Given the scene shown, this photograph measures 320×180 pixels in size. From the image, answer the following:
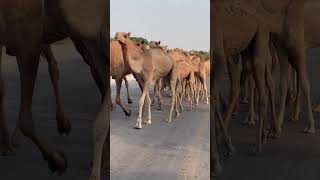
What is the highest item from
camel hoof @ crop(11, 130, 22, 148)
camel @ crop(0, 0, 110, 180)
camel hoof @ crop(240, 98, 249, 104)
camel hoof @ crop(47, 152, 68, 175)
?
camel @ crop(0, 0, 110, 180)

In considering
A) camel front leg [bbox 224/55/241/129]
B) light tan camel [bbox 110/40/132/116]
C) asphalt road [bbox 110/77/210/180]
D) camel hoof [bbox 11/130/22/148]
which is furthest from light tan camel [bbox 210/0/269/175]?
light tan camel [bbox 110/40/132/116]

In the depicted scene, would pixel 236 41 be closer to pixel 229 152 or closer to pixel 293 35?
pixel 293 35

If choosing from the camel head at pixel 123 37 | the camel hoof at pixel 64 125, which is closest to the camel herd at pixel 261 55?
the camel hoof at pixel 64 125

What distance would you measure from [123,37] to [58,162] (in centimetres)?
427

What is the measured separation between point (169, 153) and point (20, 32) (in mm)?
2925

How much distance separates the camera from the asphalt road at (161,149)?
482 cm

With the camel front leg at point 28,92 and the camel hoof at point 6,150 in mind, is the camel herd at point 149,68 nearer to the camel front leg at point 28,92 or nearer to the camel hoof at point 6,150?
the camel front leg at point 28,92

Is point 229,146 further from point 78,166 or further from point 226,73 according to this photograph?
point 78,166

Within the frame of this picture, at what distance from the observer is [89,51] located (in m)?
3.52

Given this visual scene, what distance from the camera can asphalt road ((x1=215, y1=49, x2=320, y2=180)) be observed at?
3744 millimetres

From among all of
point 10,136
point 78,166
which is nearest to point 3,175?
point 10,136

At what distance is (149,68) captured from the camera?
8.38 metres

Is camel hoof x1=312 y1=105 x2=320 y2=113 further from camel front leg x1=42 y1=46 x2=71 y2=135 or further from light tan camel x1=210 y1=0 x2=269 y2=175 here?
camel front leg x1=42 y1=46 x2=71 y2=135

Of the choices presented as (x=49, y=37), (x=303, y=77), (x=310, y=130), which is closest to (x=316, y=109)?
(x=310, y=130)
